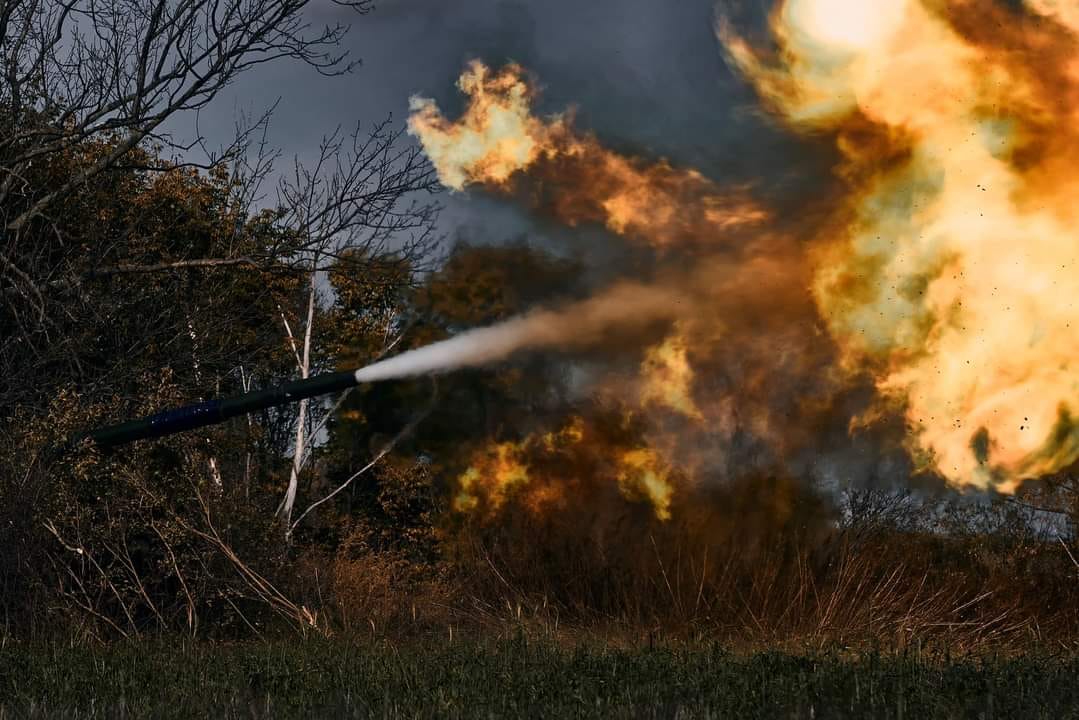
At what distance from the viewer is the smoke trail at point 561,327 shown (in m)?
11.5

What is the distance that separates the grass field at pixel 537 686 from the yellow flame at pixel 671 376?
3261mm

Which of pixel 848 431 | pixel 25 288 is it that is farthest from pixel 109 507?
pixel 848 431

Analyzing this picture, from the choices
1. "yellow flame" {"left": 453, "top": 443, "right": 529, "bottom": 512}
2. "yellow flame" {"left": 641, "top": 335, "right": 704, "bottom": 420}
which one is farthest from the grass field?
"yellow flame" {"left": 453, "top": 443, "right": 529, "bottom": 512}

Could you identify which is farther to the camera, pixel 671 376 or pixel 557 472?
pixel 557 472

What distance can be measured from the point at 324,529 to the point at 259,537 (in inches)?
334

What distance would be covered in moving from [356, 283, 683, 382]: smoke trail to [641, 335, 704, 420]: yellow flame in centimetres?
28

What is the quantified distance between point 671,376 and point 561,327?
136cm

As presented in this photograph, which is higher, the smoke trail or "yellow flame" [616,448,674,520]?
the smoke trail

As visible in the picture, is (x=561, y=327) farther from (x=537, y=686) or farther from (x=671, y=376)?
(x=537, y=686)

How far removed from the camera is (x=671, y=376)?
1228cm

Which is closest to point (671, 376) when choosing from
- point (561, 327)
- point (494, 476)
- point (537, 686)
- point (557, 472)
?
point (561, 327)

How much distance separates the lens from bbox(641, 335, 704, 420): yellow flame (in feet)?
39.9

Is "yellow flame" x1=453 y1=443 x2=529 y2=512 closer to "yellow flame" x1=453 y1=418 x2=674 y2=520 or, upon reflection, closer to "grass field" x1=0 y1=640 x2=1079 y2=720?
"yellow flame" x1=453 y1=418 x2=674 y2=520

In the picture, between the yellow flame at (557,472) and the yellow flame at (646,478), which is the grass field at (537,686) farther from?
the yellow flame at (557,472)
